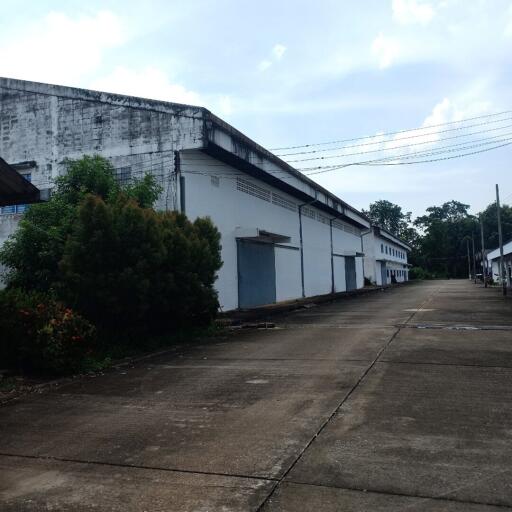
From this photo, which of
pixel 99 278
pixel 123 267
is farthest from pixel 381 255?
pixel 99 278

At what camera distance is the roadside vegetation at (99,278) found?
8.52 meters

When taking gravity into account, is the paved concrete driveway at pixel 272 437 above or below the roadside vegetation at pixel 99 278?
below

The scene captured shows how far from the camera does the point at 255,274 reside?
21766mm

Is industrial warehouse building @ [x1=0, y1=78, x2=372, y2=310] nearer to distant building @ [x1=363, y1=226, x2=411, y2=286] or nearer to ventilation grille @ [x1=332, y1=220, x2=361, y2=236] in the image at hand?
ventilation grille @ [x1=332, y1=220, x2=361, y2=236]

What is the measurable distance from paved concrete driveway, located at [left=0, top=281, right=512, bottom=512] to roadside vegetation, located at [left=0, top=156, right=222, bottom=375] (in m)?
1.08

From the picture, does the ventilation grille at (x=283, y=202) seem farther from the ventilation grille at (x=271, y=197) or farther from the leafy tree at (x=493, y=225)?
the leafy tree at (x=493, y=225)

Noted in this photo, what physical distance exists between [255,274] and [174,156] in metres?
7.05

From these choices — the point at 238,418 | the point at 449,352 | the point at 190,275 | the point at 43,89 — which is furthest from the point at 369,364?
the point at 43,89

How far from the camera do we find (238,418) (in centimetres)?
574

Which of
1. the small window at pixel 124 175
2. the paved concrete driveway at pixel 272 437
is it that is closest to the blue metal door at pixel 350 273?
the small window at pixel 124 175

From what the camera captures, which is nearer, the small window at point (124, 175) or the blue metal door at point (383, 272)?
the small window at point (124, 175)

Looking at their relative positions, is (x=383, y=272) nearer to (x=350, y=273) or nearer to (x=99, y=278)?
(x=350, y=273)

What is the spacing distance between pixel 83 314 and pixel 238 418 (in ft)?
19.5

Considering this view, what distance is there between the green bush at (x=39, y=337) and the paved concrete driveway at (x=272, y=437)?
0.63m
